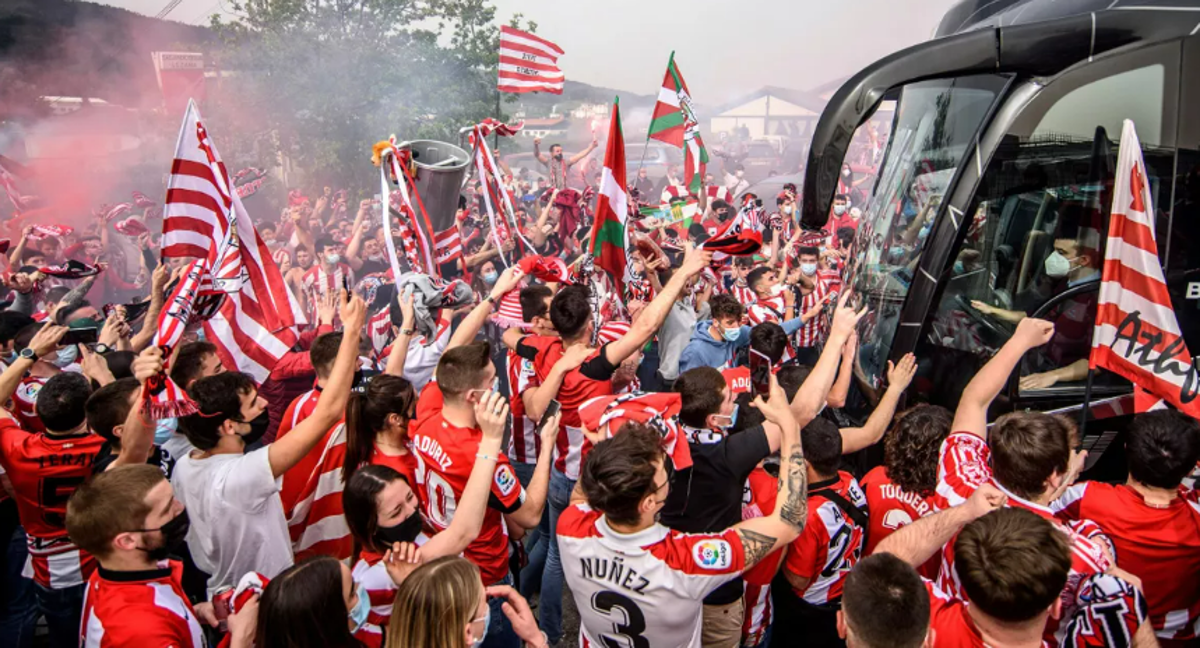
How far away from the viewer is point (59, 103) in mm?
16234

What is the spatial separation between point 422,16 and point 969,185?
16838 millimetres

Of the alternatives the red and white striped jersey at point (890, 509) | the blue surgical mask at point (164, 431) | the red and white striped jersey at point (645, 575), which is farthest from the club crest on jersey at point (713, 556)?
the blue surgical mask at point (164, 431)

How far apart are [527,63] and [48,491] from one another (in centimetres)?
880

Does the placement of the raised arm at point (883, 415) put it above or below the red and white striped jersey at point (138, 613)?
above

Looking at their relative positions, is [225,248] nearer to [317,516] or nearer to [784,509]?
[317,516]

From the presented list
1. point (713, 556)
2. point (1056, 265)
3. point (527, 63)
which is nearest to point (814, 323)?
point (1056, 265)

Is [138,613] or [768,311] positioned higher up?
[768,311]

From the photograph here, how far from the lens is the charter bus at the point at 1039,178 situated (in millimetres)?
3705

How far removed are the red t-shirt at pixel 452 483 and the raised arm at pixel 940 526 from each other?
55.7 inches

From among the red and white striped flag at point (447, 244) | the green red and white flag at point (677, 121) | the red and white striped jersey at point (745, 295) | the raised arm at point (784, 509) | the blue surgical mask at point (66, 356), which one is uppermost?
the green red and white flag at point (677, 121)

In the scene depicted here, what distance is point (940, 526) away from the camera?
101 inches

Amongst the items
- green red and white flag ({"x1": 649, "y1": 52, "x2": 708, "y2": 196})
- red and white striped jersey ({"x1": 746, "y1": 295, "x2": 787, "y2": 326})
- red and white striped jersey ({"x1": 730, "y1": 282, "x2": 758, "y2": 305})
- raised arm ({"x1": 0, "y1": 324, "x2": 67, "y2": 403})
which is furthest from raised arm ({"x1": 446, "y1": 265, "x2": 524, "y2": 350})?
green red and white flag ({"x1": 649, "y1": 52, "x2": 708, "y2": 196})

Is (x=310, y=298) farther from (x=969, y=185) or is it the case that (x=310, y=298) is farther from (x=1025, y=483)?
(x=1025, y=483)

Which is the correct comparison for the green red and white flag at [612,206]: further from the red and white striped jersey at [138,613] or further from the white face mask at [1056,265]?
the red and white striped jersey at [138,613]
